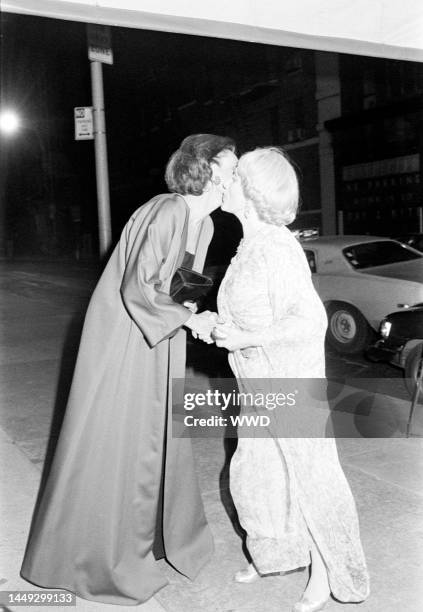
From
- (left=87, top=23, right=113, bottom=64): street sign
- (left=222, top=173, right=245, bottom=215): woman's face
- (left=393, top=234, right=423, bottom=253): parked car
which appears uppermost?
(left=87, top=23, right=113, bottom=64): street sign

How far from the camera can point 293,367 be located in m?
2.59

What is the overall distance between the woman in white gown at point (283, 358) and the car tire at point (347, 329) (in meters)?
5.64

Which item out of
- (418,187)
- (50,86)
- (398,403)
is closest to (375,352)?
(398,403)

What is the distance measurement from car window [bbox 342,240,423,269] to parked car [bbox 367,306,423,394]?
2.12m

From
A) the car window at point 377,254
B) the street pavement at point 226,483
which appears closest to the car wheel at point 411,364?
the street pavement at point 226,483

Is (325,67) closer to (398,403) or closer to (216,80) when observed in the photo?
(216,80)

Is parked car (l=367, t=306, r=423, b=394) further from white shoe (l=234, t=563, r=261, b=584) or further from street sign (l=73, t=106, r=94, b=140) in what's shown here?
street sign (l=73, t=106, r=94, b=140)

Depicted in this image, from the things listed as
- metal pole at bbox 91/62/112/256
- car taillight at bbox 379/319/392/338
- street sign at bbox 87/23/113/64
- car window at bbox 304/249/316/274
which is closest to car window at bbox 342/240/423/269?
car window at bbox 304/249/316/274

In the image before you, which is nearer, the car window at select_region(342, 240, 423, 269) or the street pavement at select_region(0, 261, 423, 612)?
the street pavement at select_region(0, 261, 423, 612)

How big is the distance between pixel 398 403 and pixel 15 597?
408 cm

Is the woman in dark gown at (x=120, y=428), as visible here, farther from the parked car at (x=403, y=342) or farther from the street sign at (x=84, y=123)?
the street sign at (x=84, y=123)

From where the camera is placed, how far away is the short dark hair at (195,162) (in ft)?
8.91

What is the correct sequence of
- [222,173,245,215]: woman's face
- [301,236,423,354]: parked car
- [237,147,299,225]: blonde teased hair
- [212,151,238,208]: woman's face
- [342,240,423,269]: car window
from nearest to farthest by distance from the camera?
1. [237,147,299,225]: blonde teased hair
2. [222,173,245,215]: woman's face
3. [212,151,238,208]: woman's face
4. [301,236,423,354]: parked car
5. [342,240,423,269]: car window

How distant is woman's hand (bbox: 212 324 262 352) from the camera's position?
98.7 inches
